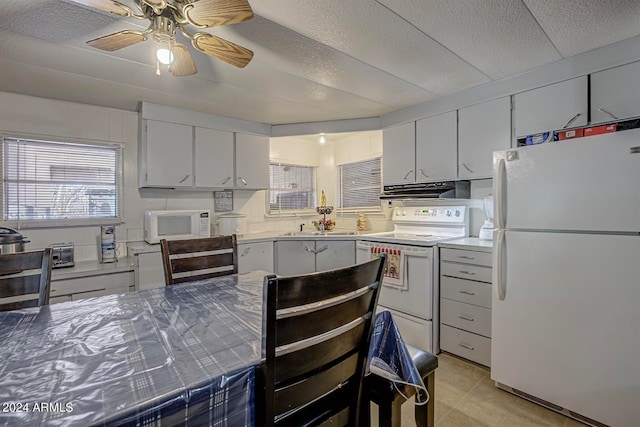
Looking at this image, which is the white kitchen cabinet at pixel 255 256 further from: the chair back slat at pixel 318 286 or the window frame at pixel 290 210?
the chair back slat at pixel 318 286

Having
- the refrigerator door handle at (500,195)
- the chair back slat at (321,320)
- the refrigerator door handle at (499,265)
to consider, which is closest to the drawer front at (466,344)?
the refrigerator door handle at (499,265)

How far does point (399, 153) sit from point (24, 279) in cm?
308

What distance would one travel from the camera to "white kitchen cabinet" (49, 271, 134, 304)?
2320mm

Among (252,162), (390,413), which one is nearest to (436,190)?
(252,162)

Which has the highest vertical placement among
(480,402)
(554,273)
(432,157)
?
(432,157)

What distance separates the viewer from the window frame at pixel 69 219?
8.30 ft

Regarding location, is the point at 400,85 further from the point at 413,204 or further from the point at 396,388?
the point at 396,388

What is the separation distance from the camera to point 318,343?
2.89ft

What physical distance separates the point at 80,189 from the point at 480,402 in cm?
369

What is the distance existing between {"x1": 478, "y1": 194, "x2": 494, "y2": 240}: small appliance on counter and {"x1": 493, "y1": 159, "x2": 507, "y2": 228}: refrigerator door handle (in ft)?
2.28

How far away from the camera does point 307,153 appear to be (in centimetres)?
446

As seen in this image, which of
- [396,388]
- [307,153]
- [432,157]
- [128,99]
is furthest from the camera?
[307,153]

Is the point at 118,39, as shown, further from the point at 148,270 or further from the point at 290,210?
the point at 290,210

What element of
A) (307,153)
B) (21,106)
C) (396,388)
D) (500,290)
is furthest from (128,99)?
(500,290)
